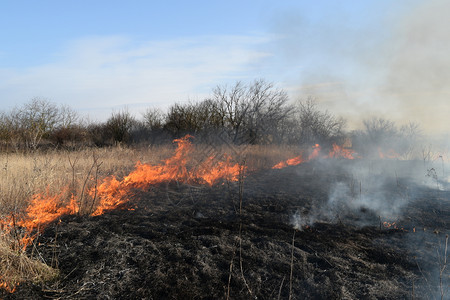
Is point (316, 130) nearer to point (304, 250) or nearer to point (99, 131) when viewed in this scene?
point (99, 131)

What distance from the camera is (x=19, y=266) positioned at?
3232mm

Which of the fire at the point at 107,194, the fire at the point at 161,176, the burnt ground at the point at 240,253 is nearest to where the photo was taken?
A: the burnt ground at the point at 240,253

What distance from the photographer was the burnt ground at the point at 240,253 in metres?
3.25

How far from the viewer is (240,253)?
10.9 ft

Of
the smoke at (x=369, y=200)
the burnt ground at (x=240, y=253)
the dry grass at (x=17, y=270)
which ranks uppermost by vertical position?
the dry grass at (x=17, y=270)

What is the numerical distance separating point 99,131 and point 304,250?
2342 cm

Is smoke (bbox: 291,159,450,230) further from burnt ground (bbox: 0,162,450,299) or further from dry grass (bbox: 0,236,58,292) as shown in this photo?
dry grass (bbox: 0,236,58,292)

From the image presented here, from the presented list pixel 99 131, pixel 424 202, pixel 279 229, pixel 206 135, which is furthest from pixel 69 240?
pixel 99 131

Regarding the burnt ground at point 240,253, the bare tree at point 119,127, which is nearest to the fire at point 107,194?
the burnt ground at point 240,253

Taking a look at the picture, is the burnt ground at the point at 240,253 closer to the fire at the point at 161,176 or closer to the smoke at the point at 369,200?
the smoke at the point at 369,200

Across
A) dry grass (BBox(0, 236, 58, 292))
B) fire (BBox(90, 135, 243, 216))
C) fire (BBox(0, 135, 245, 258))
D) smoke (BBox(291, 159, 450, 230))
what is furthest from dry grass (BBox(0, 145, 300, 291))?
smoke (BBox(291, 159, 450, 230))

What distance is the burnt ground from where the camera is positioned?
10.7 ft

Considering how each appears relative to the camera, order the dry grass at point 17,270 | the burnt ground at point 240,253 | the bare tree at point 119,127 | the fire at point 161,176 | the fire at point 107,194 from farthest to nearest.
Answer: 1. the bare tree at point 119,127
2. the fire at point 161,176
3. the fire at point 107,194
4. the burnt ground at point 240,253
5. the dry grass at point 17,270

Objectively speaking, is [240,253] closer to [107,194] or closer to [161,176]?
[107,194]
